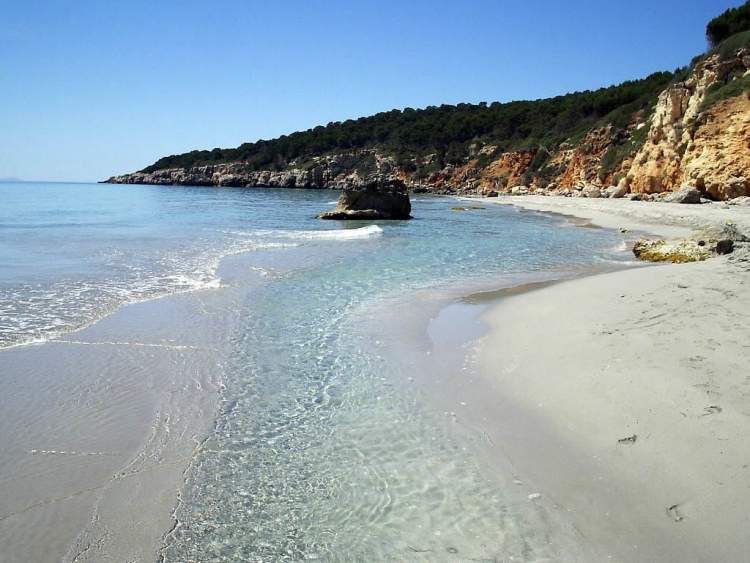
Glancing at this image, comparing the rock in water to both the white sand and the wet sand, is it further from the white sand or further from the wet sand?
the wet sand

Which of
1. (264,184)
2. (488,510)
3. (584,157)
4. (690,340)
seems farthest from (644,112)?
(264,184)

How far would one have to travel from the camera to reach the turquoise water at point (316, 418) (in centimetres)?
340

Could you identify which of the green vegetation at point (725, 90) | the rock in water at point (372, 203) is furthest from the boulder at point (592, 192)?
the rock in water at point (372, 203)

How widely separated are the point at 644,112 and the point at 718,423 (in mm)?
60934

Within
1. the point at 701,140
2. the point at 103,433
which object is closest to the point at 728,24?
the point at 701,140

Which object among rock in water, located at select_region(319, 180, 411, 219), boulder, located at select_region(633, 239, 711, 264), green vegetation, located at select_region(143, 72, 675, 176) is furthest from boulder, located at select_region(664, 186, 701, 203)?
green vegetation, located at select_region(143, 72, 675, 176)

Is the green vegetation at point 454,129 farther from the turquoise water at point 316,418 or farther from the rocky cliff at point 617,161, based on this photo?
the turquoise water at point 316,418

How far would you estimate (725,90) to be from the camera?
3144 cm

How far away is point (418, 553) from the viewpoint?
3240mm

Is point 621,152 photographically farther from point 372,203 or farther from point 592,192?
point 372,203

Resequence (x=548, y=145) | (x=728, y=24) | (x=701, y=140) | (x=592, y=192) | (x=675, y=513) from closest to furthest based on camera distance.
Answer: (x=675, y=513), (x=701, y=140), (x=728, y=24), (x=592, y=192), (x=548, y=145)

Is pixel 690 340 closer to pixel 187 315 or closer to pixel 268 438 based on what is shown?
pixel 268 438

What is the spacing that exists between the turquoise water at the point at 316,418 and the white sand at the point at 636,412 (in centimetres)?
49

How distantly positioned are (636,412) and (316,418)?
9.57 feet
